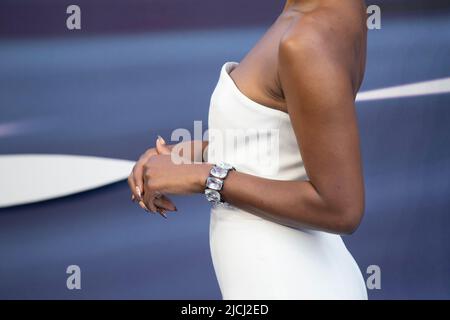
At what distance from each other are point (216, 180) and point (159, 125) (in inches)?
59.1

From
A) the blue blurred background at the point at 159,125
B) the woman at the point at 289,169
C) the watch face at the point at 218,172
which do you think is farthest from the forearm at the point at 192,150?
the blue blurred background at the point at 159,125

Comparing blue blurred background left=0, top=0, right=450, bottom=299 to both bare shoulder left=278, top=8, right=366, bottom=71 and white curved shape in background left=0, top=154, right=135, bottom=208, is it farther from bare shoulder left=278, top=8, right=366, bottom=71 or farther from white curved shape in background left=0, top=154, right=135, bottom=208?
bare shoulder left=278, top=8, right=366, bottom=71

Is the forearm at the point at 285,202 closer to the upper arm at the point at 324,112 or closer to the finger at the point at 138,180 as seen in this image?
the upper arm at the point at 324,112

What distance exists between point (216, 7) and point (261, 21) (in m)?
0.18

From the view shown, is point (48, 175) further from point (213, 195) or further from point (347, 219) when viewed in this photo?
point (347, 219)

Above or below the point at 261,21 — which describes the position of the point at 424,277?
below

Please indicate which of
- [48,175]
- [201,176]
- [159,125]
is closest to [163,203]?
[201,176]

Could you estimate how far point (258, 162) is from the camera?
3.74 ft

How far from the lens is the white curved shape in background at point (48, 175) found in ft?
8.45

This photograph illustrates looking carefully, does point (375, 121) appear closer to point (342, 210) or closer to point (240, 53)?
point (240, 53)

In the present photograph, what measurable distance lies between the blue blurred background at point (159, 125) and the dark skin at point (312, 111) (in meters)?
1.43

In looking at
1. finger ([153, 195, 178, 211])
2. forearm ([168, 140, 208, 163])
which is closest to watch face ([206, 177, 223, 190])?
finger ([153, 195, 178, 211])

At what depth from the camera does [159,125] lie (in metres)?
2.58
